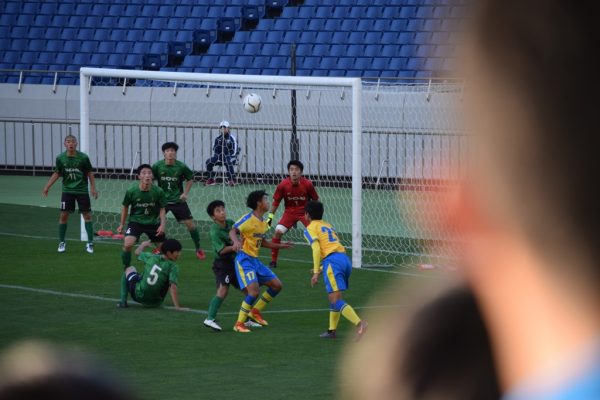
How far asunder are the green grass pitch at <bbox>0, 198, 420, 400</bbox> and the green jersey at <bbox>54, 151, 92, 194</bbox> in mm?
927

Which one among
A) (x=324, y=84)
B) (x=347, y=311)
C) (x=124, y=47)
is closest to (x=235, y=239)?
(x=347, y=311)

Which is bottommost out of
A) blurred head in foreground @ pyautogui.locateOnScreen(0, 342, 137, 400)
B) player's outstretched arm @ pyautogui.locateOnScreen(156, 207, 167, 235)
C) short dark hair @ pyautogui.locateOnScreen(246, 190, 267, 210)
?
player's outstretched arm @ pyautogui.locateOnScreen(156, 207, 167, 235)

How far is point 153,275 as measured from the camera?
13016 millimetres

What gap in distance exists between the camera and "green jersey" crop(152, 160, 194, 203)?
17.3 meters

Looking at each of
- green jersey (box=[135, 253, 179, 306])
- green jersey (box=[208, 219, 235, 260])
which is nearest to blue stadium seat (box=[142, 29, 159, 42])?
green jersey (box=[135, 253, 179, 306])

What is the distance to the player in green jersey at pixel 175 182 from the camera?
56.7 ft

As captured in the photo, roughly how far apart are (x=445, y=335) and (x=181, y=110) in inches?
1092

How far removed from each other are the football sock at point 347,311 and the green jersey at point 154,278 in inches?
95.0

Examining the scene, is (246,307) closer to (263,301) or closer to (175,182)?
(263,301)

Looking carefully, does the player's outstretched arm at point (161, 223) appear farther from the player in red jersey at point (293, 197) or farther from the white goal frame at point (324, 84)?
the white goal frame at point (324, 84)

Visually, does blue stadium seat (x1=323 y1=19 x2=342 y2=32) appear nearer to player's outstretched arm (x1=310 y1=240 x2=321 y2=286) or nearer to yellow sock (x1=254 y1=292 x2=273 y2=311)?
yellow sock (x1=254 y1=292 x2=273 y2=311)

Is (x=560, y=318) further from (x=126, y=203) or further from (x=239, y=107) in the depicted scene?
(x=239, y=107)

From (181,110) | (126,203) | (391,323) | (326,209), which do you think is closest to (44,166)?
(181,110)

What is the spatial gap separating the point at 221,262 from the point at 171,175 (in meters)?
5.45
